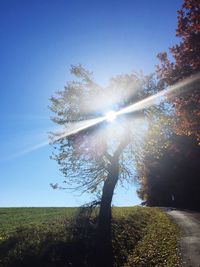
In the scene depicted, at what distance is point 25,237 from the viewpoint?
21734 mm

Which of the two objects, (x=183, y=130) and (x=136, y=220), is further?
(x=136, y=220)

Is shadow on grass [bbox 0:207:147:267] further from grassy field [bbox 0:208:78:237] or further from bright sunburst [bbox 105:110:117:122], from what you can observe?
bright sunburst [bbox 105:110:117:122]

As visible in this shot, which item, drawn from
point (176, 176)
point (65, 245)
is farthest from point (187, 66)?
point (176, 176)

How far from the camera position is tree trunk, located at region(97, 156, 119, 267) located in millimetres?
19547

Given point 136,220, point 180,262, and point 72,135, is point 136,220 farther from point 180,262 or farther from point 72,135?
point 180,262

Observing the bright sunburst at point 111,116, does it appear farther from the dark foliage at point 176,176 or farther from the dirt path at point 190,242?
the dark foliage at point 176,176

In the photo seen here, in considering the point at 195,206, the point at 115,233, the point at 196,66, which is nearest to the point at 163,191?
the point at 195,206

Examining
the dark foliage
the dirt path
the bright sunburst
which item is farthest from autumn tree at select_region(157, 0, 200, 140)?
the dark foliage

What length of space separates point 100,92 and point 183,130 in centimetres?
1245

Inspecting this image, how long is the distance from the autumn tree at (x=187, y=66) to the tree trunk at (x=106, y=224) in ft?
25.6

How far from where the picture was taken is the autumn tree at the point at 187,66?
13852mm

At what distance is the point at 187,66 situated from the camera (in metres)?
15.2

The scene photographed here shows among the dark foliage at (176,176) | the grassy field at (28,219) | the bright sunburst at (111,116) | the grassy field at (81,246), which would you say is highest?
the dark foliage at (176,176)

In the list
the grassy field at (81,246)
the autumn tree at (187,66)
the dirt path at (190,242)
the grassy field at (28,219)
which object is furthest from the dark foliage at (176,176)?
the autumn tree at (187,66)
